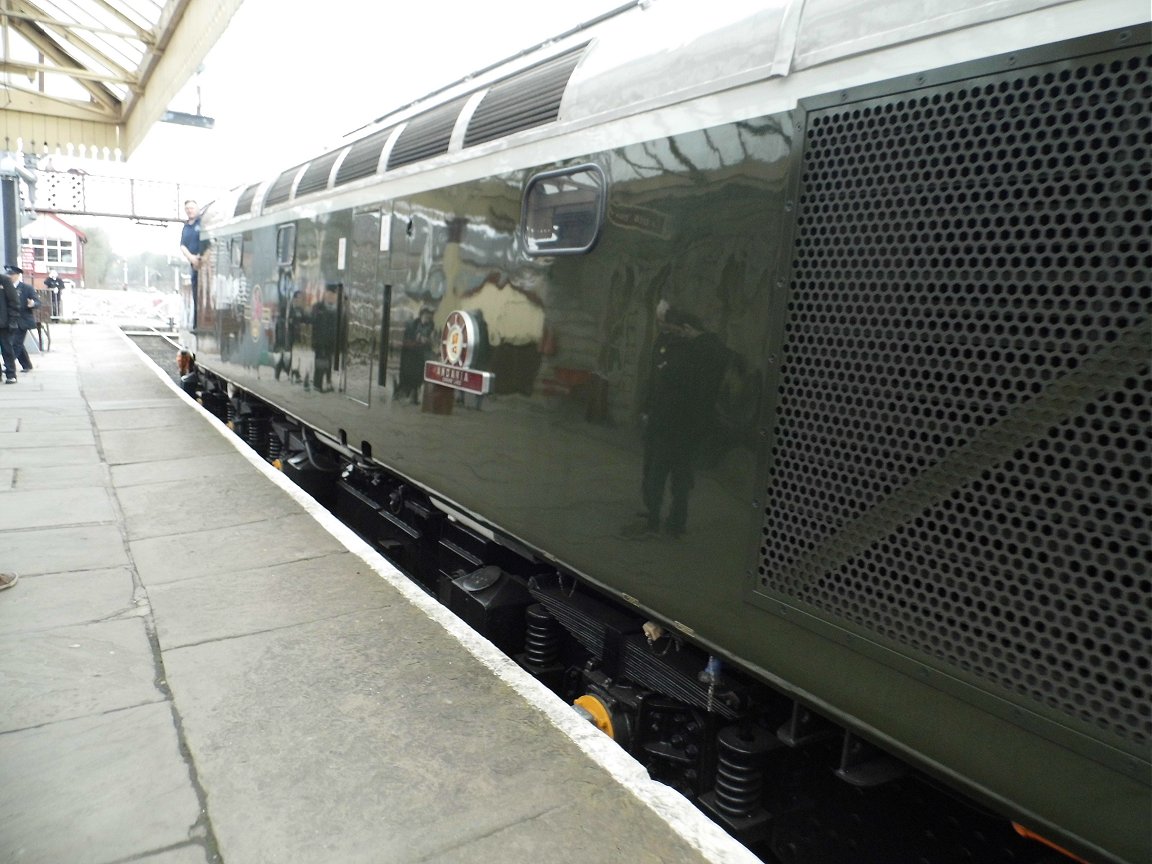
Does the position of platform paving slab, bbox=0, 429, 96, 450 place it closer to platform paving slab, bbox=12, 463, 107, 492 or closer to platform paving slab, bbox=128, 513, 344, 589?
platform paving slab, bbox=12, 463, 107, 492

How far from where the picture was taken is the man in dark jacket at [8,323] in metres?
12.4

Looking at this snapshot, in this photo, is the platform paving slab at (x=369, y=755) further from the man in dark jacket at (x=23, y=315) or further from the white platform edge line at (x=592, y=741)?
the man in dark jacket at (x=23, y=315)

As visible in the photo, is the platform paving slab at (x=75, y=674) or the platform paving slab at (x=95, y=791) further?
the platform paving slab at (x=75, y=674)

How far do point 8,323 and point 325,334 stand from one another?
9.85m

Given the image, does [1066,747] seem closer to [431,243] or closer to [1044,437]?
[1044,437]

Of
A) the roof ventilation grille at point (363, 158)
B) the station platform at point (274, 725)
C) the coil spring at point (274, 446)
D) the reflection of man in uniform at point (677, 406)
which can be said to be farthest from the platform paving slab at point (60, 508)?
the reflection of man in uniform at point (677, 406)

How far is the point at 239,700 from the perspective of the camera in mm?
2938

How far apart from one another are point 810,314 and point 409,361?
2798mm

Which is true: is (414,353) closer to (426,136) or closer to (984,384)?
(426,136)

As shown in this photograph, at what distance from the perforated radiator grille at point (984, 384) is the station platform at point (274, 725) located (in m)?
0.96

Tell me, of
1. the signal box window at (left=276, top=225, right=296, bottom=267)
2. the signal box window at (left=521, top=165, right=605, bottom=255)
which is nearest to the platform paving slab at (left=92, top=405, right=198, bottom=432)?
the signal box window at (left=276, top=225, right=296, bottom=267)

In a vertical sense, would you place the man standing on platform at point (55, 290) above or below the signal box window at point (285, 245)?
below

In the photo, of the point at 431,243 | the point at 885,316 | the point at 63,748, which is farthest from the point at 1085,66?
the point at 63,748

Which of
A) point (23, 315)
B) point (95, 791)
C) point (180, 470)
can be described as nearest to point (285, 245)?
point (180, 470)
